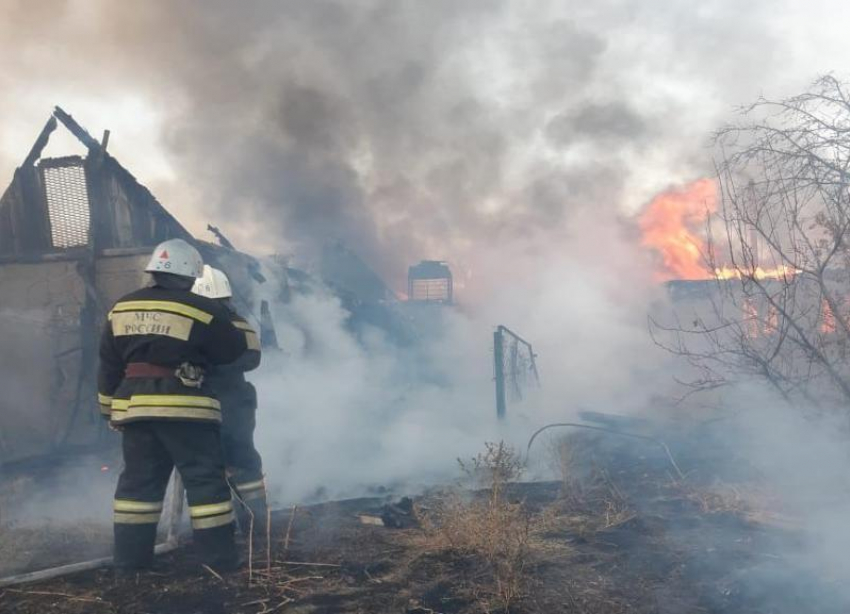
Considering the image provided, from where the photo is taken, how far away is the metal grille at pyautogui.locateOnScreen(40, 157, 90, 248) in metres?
7.02

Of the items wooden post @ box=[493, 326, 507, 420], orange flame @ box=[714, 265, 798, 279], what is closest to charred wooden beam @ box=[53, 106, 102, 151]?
wooden post @ box=[493, 326, 507, 420]

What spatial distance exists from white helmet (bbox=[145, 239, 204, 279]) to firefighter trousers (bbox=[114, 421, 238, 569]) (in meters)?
0.81

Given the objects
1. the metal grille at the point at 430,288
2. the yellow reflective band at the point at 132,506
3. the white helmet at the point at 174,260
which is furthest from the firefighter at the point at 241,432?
the metal grille at the point at 430,288

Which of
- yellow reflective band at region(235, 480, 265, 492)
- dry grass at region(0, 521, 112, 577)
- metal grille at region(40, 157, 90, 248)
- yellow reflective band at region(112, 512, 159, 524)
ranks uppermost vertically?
metal grille at region(40, 157, 90, 248)

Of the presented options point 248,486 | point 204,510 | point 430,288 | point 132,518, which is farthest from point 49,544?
point 430,288

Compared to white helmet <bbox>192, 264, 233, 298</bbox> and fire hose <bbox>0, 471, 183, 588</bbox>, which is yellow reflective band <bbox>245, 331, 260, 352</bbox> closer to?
white helmet <bbox>192, 264, 233, 298</bbox>

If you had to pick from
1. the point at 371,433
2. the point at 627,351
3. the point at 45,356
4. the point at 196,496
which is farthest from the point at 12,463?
the point at 627,351

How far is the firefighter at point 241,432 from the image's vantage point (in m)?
4.10

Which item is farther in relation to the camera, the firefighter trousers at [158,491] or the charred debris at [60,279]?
the charred debris at [60,279]

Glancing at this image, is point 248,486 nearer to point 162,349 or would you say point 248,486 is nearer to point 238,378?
point 238,378

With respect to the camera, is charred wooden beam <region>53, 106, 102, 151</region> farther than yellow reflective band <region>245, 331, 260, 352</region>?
Yes

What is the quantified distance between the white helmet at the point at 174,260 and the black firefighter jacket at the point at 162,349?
4.4 inches

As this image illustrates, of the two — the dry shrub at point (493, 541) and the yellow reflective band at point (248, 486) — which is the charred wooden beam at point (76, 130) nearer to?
the yellow reflective band at point (248, 486)

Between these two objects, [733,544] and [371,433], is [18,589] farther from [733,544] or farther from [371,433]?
[371,433]
